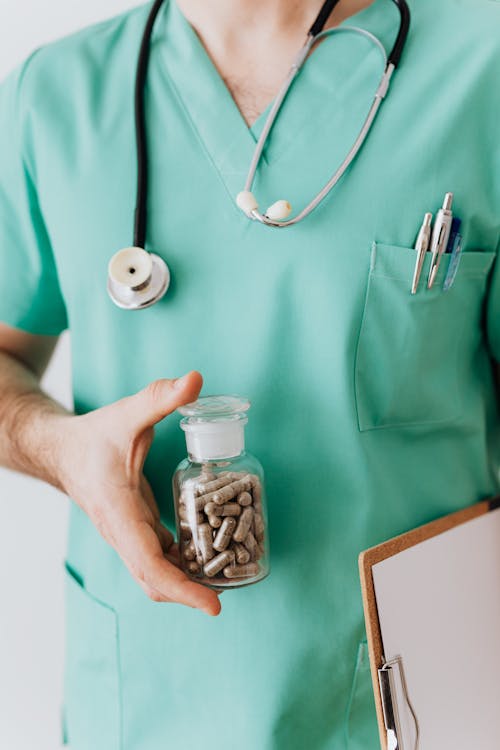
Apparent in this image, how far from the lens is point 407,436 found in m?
0.82

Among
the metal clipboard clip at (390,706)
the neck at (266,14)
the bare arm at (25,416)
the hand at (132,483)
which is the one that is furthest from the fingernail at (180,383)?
the neck at (266,14)

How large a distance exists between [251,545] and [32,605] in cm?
71

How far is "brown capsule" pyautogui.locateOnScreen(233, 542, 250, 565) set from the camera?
0.68m

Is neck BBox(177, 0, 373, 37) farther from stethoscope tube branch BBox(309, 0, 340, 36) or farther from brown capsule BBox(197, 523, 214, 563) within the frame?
brown capsule BBox(197, 523, 214, 563)

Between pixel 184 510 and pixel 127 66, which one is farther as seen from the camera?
pixel 127 66

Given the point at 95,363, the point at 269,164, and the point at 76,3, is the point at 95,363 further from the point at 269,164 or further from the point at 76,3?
the point at 76,3

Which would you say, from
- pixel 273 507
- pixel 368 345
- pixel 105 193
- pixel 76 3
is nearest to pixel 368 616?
pixel 273 507

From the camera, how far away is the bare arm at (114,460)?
0.68 m

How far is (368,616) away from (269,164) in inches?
17.9

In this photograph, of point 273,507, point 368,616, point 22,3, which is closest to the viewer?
point 368,616

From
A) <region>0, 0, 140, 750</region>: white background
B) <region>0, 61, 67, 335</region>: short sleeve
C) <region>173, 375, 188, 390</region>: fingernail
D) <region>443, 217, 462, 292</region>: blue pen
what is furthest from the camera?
<region>0, 0, 140, 750</region>: white background

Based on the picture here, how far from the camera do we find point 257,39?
0.82 meters

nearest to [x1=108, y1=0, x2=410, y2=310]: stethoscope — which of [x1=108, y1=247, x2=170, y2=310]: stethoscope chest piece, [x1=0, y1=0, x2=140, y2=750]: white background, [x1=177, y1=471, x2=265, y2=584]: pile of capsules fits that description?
[x1=108, y1=247, x2=170, y2=310]: stethoscope chest piece

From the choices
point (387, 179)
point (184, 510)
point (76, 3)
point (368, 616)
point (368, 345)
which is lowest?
point (368, 616)
